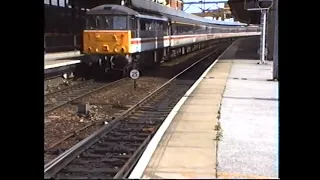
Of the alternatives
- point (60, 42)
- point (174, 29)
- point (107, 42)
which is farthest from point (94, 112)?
point (174, 29)

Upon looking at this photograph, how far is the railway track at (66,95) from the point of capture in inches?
534

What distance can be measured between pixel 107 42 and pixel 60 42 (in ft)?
24.7

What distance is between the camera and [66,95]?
1588 centimetres

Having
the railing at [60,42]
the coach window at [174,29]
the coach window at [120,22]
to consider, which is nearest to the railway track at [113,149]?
the coach window at [120,22]

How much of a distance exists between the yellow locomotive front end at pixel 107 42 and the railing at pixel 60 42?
10.8 feet

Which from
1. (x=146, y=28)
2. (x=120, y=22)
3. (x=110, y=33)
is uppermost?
(x=120, y=22)

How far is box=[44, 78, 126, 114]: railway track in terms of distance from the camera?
44.5 ft

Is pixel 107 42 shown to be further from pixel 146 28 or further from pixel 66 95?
pixel 66 95

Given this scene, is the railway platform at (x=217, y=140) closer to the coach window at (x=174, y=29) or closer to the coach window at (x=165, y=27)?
the coach window at (x=165, y=27)

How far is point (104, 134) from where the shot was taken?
971 cm

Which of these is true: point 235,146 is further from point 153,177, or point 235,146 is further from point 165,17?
point 165,17
